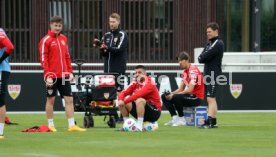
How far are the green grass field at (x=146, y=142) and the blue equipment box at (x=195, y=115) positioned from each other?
41 centimetres

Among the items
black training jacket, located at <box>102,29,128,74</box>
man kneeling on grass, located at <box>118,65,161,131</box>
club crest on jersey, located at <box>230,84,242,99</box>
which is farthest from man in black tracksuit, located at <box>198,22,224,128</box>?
club crest on jersey, located at <box>230,84,242,99</box>

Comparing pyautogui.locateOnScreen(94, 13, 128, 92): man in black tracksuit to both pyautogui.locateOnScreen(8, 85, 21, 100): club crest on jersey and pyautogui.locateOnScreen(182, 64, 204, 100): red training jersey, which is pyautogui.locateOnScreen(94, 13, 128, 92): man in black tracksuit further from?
pyautogui.locateOnScreen(8, 85, 21, 100): club crest on jersey

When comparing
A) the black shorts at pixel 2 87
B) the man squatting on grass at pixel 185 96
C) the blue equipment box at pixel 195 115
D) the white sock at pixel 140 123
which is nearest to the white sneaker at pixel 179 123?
the man squatting on grass at pixel 185 96

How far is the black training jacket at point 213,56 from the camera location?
19453mm

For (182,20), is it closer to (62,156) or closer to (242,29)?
(242,29)

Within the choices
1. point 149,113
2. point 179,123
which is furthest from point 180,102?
point 149,113

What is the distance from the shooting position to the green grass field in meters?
13.8

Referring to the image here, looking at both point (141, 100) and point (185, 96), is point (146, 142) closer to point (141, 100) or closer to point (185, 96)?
point (141, 100)

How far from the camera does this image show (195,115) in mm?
20297

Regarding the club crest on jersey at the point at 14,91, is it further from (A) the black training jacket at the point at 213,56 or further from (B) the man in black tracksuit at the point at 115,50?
(A) the black training jacket at the point at 213,56

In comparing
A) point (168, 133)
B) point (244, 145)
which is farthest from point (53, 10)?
point (244, 145)

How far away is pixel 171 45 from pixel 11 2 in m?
5.22

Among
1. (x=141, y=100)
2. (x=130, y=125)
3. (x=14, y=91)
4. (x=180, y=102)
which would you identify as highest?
(x=141, y=100)

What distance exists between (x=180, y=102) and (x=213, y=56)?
1432mm
